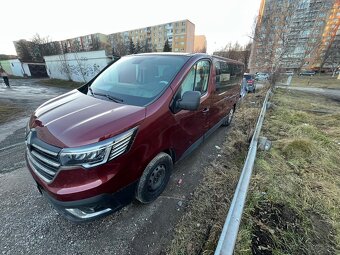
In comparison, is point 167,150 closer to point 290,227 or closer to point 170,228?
point 170,228

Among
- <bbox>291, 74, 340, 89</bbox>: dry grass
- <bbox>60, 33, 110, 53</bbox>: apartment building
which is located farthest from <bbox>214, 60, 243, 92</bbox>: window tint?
<bbox>60, 33, 110, 53</bbox>: apartment building

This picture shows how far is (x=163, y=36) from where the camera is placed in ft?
214

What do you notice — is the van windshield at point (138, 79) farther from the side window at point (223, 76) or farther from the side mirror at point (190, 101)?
the side window at point (223, 76)

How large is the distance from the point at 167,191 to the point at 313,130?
4.86 m

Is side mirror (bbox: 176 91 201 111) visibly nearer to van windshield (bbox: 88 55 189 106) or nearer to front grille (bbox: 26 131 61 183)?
van windshield (bbox: 88 55 189 106)

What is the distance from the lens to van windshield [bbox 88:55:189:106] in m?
2.18

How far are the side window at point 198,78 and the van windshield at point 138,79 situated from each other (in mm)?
204

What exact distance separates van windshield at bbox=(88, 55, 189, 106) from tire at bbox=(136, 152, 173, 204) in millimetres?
779

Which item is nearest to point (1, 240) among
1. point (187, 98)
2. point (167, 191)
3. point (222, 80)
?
point (167, 191)

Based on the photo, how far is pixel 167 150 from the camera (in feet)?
7.64

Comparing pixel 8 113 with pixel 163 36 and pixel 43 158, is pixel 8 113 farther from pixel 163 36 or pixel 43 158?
pixel 163 36

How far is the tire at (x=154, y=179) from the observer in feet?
6.55

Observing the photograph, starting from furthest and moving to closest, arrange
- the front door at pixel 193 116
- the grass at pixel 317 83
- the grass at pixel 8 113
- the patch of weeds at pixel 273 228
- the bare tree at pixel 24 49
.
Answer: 1. the bare tree at pixel 24 49
2. the grass at pixel 317 83
3. the grass at pixel 8 113
4. the front door at pixel 193 116
5. the patch of weeds at pixel 273 228

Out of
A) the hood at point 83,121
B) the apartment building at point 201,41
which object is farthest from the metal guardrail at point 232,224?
the apartment building at point 201,41
